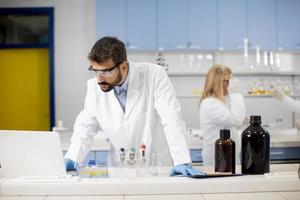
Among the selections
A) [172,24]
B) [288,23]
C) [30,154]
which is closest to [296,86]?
[288,23]

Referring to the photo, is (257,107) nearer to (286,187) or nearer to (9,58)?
(9,58)

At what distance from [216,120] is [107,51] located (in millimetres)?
1736

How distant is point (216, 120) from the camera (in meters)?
3.89

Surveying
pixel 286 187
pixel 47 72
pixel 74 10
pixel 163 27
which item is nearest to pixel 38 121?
pixel 47 72

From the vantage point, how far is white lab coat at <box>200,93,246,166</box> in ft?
12.7

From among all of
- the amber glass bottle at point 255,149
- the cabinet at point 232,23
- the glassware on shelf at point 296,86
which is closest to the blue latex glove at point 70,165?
the amber glass bottle at point 255,149

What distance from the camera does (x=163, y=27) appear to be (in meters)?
5.52

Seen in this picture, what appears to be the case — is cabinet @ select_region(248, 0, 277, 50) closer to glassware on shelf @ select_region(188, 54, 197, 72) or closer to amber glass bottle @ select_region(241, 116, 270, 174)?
glassware on shelf @ select_region(188, 54, 197, 72)

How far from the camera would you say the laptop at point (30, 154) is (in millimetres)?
2021

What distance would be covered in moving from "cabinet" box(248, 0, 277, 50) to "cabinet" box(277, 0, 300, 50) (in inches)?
3.0

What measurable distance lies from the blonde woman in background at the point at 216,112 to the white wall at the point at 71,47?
2339mm

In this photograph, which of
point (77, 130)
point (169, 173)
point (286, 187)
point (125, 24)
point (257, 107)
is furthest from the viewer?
point (257, 107)

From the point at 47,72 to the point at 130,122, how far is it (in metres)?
3.49

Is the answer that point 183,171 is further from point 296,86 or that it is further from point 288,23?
point 296,86
